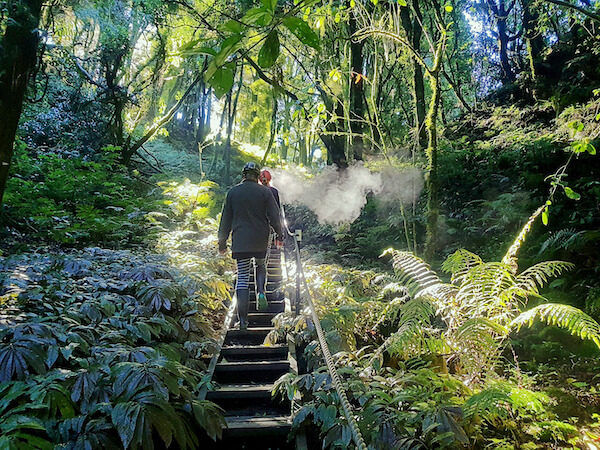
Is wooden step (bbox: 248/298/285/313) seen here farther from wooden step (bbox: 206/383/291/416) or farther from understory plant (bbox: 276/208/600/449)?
wooden step (bbox: 206/383/291/416)

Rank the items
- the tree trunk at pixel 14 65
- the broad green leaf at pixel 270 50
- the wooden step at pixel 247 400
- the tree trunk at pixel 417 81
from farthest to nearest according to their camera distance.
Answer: the tree trunk at pixel 417 81 → the tree trunk at pixel 14 65 → the wooden step at pixel 247 400 → the broad green leaf at pixel 270 50

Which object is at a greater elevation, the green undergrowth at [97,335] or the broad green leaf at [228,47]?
the broad green leaf at [228,47]

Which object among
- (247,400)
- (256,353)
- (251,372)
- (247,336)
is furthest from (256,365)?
(247,336)

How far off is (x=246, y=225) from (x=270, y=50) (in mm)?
3984

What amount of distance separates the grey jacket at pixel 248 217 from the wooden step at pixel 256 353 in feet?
4.09

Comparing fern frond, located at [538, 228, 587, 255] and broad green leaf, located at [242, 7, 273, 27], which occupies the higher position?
broad green leaf, located at [242, 7, 273, 27]

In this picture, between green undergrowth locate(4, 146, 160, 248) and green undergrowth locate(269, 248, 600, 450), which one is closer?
green undergrowth locate(269, 248, 600, 450)

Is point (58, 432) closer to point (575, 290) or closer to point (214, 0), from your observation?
point (575, 290)

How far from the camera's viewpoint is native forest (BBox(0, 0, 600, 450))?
2275 millimetres

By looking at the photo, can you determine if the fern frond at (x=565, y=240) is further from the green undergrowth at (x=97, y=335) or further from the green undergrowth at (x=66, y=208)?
the green undergrowth at (x=66, y=208)

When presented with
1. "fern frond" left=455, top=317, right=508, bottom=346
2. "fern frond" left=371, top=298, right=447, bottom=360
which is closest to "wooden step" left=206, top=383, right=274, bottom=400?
"fern frond" left=371, top=298, right=447, bottom=360

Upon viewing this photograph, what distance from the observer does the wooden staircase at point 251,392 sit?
2.76 metres

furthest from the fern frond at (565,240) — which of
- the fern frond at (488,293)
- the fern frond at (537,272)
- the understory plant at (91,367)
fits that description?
the understory plant at (91,367)

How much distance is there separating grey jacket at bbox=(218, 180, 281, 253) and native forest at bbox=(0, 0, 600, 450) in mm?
615
